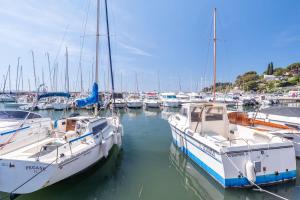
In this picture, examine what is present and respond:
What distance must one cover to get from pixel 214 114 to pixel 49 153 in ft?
23.3

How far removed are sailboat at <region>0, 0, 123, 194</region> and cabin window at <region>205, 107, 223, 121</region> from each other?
4843mm

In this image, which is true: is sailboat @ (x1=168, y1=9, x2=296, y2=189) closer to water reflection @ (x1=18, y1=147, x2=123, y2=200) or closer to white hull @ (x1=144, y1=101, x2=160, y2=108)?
water reflection @ (x1=18, y1=147, x2=123, y2=200)

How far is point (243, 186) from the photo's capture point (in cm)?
543

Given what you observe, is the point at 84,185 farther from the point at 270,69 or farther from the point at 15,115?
the point at 270,69

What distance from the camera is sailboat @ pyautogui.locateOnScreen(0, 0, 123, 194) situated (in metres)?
4.59

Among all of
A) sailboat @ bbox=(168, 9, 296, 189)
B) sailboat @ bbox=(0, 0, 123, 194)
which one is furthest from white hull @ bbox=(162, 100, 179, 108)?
sailboat @ bbox=(168, 9, 296, 189)

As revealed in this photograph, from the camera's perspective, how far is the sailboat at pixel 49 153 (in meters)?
4.59

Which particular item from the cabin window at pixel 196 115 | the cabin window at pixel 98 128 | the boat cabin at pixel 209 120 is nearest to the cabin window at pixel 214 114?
the boat cabin at pixel 209 120

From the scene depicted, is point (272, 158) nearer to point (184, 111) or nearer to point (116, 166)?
point (184, 111)

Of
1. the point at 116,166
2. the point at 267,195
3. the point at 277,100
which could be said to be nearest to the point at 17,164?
the point at 116,166

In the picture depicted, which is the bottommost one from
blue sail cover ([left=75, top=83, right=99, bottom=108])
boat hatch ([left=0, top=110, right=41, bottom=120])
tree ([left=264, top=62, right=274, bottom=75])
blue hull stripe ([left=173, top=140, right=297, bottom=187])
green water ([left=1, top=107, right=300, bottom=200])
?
green water ([left=1, top=107, right=300, bottom=200])

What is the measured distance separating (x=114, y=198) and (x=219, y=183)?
3.53 metres

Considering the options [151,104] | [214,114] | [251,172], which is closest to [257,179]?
[251,172]

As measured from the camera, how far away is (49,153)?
538 centimetres
